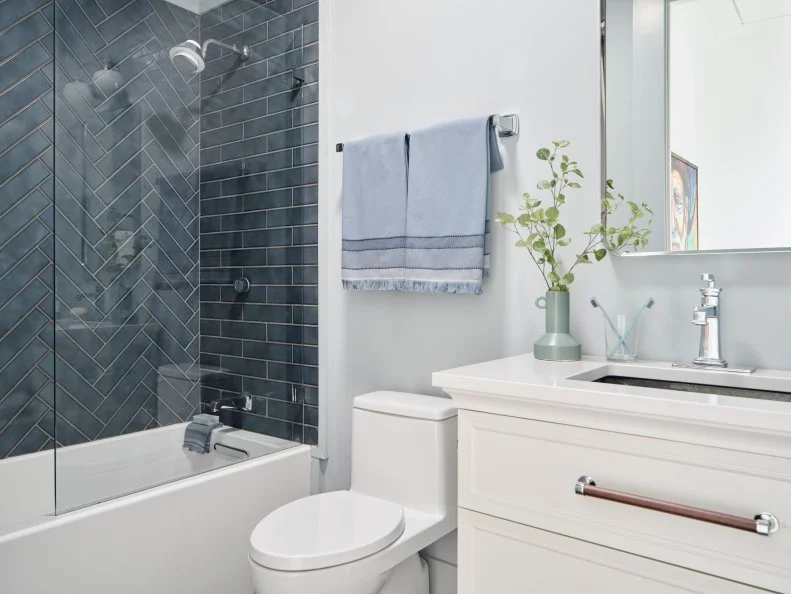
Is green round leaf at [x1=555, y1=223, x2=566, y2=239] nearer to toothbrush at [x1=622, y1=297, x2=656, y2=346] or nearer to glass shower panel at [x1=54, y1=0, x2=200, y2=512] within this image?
toothbrush at [x1=622, y1=297, x2=656, y2=346]

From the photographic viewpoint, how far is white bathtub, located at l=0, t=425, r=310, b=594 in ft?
4.80

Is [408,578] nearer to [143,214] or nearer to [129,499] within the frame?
[129,499]

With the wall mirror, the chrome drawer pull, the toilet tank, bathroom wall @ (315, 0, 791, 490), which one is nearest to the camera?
the chrome drawer pull

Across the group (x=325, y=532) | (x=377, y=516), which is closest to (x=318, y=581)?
(x=325, y=532)

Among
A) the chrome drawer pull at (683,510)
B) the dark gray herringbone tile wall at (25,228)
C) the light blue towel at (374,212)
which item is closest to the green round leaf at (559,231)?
the light blue towel at (374,212)

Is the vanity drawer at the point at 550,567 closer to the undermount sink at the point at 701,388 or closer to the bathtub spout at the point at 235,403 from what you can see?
the undermount sink at the point at 701,388

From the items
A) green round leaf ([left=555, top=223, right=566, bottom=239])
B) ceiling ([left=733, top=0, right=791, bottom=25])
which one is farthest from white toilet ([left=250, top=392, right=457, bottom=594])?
ceiling ([left=733, top=0, right=791, bottom=25])

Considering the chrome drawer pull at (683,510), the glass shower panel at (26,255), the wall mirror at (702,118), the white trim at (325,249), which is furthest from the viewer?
the white trim at (325,249)

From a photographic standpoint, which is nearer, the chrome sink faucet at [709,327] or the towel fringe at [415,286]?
the chrome sink faucet at [709,327]

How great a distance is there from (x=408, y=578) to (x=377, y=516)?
316 millimetres

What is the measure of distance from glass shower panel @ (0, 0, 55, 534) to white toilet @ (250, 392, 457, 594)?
3.43ft

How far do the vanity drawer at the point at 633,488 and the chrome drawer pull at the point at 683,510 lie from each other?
14 mm

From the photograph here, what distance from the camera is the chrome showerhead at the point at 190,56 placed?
6.30 feet

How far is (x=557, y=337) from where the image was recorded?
4.78 ft
